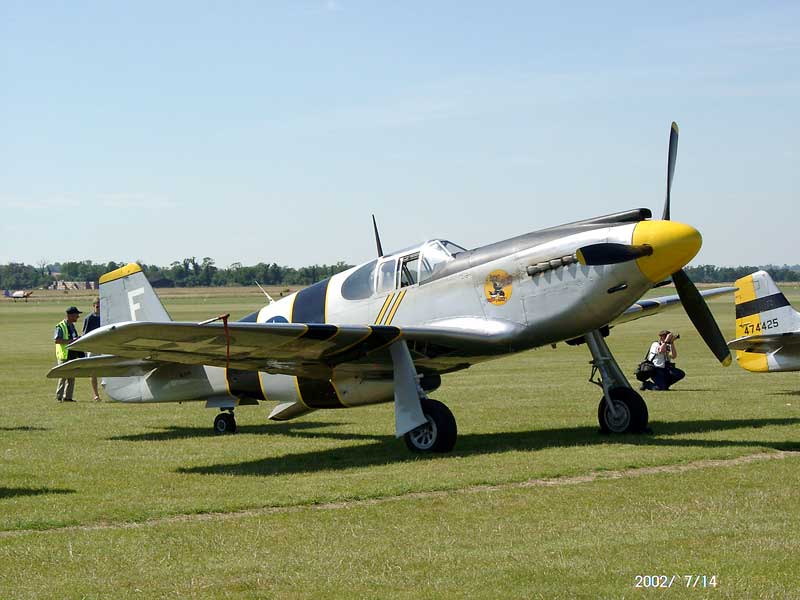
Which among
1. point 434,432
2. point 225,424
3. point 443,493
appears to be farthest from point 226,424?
point 443,493

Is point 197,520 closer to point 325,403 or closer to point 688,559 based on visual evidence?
point 688,559

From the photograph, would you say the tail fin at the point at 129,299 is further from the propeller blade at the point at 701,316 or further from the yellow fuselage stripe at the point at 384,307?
the propeller blade at the point at 701,316

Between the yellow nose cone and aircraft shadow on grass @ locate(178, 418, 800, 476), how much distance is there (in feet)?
6.89

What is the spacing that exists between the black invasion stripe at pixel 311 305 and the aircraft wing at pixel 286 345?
2.82 feet

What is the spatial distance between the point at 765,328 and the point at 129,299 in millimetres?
11078

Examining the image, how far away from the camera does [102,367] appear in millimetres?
13477

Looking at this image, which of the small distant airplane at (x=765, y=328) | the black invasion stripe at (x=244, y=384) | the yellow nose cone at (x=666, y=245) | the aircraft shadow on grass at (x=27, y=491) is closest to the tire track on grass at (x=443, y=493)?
the aircraft shadow on grass at (x=27, y=491)

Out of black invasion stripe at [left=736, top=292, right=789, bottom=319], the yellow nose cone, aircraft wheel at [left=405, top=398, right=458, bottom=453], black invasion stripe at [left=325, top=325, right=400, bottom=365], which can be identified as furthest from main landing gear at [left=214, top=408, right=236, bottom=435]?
black invasion stripe at [left=736, top=292, right=789, bottom=319]

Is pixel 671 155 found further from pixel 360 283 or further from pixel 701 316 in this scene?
pixel 360 283

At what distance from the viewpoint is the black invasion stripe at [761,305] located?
17.7 m

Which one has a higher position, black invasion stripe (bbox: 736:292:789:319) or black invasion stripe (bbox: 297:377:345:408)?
black invasion stripe (bbox: 736:292:789:319)

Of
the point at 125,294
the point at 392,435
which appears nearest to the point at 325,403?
the point at 392,435

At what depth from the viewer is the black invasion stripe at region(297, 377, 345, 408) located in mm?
13031

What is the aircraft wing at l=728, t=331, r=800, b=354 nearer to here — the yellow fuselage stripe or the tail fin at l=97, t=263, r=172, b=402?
the yellow fuselage stripe
